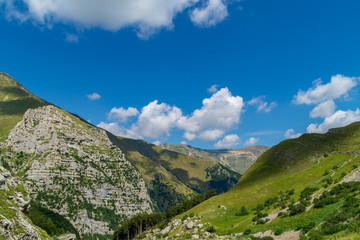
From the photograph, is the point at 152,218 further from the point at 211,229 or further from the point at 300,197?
the point at 300,197

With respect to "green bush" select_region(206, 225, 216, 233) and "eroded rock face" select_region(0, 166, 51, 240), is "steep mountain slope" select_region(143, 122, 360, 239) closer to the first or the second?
"green bush" select_region(206, 225, 216, 233)

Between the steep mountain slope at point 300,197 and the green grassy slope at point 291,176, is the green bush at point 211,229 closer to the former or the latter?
the steep mountain slope at point 300,197

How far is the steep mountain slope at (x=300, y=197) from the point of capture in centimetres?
2553

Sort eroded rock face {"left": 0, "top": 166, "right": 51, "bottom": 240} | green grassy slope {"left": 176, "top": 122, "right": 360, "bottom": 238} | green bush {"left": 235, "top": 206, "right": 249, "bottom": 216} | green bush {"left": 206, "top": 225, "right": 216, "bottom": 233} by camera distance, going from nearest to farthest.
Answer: eroded rock face {"left": 0, "top": 166, "right": 51, "bottom": 240} < green grassy slope {"left": 176, "top": 122, "right": 360, "bottom": 238} < green bush {"left": 206, "top": 225, "right": 216, "bottom": 233} < green bush {"left": 235, "top": 206, "right": 249, "bottom": 216}

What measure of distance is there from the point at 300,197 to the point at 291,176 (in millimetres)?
29534

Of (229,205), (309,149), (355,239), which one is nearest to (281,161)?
(309,149)

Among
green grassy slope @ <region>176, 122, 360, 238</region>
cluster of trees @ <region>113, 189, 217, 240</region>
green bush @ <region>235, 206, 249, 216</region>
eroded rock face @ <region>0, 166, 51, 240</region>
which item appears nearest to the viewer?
eroded rock face @ <region>0, 166, 51, 240</region>

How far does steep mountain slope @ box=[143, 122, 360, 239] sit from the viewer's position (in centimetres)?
2553

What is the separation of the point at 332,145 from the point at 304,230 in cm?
9773

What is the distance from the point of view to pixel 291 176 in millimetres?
69812

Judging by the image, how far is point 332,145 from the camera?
102 metres

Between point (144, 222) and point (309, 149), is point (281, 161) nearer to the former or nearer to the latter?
point (309, 149)

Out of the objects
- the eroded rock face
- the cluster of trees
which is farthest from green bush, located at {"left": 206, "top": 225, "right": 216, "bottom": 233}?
the cluster of trees

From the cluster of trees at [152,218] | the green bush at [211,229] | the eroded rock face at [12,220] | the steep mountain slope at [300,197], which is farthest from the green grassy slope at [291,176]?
the cluster of trees at [152,218]
